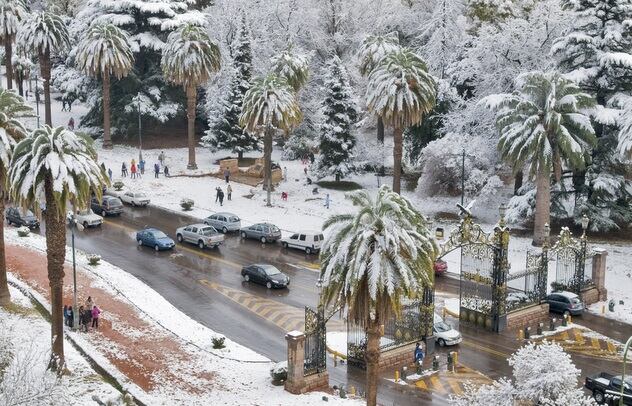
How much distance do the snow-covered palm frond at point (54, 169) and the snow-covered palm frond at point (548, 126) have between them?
29939 millimetres

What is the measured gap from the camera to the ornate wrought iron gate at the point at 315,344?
115 ft

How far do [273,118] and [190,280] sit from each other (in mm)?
21805

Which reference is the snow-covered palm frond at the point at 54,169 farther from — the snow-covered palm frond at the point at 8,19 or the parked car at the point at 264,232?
the snow-covered palm frond at the point at 8,19

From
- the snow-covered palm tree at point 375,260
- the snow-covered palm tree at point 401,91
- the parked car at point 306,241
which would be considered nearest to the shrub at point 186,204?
the parked car at point 306,241

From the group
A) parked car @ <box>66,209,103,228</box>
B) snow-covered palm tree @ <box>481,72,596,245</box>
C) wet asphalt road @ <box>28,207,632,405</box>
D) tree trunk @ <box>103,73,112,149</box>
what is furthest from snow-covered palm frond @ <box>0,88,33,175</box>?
tree trunk @ <box>103,73,112,149</box>

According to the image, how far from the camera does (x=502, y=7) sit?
7606 centimetres

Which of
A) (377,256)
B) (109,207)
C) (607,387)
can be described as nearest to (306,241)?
(109,207)

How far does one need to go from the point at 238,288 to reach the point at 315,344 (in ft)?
45.5

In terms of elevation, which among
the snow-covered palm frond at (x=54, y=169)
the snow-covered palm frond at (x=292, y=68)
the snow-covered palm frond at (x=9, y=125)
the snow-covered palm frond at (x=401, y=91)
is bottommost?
the snow-covered palm frond at (x=54, y=169)

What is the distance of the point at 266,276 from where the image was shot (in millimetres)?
48469

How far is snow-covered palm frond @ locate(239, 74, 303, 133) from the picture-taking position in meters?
66.9

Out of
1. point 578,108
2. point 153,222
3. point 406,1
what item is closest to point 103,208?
point 153,222

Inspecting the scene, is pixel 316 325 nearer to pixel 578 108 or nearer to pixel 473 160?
pixel 578 108

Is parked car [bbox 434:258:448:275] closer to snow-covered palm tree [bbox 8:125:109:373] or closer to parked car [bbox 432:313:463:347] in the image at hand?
parked car [bbox 432:313:463:347]
